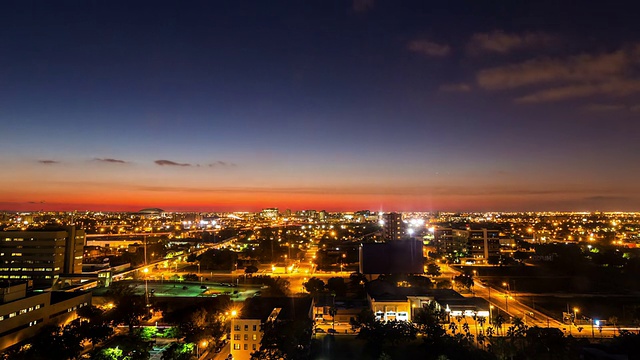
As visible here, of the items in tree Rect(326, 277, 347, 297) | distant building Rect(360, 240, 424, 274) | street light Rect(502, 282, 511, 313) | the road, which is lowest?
the road

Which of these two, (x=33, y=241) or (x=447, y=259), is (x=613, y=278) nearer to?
(x=447, y=259)

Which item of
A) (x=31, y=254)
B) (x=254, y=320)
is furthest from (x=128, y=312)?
(x=31, y=254)

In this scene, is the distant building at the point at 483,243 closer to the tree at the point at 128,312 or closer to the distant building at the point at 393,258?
the distant building at the point at 393,258

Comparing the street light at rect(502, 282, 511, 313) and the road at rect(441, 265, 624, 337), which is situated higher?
the street light at rect(502, 282, 511, 313)

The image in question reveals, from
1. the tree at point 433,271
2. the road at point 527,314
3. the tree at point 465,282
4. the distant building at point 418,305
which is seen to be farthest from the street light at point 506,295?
the tree at point 433,271

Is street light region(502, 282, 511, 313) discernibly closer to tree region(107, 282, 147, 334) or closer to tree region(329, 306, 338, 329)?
tree region(329, 306, 338, 329)

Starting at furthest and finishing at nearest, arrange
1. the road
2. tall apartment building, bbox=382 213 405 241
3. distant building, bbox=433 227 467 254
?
1. tall apartment building, bbox=382 213 405 241
2. distant building, bbox=433 227 467 254
3. the road

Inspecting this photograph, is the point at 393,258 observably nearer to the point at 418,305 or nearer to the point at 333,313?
the point at 418,305

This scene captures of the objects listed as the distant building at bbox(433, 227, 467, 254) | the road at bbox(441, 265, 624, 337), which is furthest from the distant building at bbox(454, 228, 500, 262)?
the road at bbox(441, 265, 624, 337)
